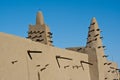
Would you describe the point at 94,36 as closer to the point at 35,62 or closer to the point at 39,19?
the point at 39,19

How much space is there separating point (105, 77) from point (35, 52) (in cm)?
1110

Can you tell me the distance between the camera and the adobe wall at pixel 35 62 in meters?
14.0

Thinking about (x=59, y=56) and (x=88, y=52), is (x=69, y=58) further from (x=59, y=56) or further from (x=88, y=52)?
(x=88, y=52)

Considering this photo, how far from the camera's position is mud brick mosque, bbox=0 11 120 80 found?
564 inches

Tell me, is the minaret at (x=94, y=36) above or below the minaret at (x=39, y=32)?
below

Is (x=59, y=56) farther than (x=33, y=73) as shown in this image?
Yes

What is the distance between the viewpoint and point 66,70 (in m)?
21.3

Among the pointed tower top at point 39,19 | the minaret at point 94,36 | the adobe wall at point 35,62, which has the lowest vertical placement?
the adobe wall at point 35,62

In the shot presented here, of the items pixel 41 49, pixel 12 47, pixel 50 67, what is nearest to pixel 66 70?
pixel 50 67

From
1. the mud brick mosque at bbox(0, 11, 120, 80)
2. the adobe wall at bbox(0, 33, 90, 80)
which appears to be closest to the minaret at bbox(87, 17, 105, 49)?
the mud brick mosque at bbox(0, 11, 120, 80)

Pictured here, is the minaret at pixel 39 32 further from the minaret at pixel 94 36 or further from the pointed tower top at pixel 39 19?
the minaret at pixel 94 36

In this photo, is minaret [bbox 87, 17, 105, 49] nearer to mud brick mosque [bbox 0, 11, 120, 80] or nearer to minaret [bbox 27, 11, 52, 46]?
mud brick mosque [bbox 0, 11, 120, 80]

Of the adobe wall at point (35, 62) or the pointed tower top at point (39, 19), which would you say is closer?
the adobe wall at point (35, 62)

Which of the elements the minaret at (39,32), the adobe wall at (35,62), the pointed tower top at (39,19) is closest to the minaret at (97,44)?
the adobe wall at (35,62)
